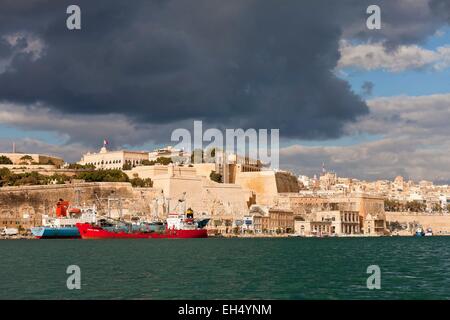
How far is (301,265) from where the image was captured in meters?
34.3

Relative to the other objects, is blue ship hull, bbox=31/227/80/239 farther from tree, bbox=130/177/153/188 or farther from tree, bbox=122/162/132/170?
tree, bbox=122/162/132/170

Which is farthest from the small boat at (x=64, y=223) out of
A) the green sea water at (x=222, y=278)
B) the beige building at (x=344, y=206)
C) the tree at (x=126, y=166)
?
the green sea water at (x=222, y=278)

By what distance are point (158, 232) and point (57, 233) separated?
10.1 meters

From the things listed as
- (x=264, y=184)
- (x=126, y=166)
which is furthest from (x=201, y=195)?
(x=126, y=166)

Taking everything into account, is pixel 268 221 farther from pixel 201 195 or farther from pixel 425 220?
pixel 425 220

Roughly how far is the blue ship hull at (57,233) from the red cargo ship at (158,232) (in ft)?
4.78

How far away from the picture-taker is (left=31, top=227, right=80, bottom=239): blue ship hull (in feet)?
247

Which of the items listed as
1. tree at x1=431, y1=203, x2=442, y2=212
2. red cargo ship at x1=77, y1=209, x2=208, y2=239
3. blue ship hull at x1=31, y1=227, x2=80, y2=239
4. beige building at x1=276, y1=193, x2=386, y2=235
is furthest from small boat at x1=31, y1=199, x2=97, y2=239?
tree at x1=431, y1=203, x2=442, y2=212

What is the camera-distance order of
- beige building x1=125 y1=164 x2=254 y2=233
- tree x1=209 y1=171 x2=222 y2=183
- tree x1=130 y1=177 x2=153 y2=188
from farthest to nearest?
tree x1=209 y1=171 x2=222 y2=183
tree x1=130 y1=177 x2=153 y2=188
beige building x1=125 y1=164 x2=254 y2=233

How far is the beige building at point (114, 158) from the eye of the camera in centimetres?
11288

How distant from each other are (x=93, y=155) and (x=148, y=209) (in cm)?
3332
